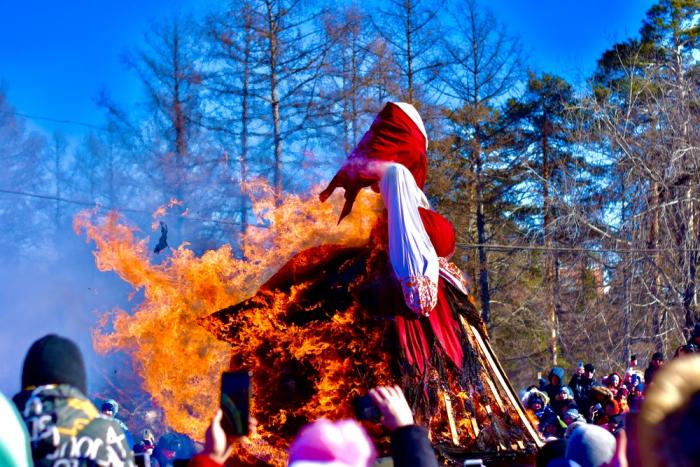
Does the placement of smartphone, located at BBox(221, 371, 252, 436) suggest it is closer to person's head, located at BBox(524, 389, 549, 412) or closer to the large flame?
the large flame

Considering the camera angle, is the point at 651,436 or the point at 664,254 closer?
the point at 651,436

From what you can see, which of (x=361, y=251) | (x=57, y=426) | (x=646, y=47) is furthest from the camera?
(x=646, y=47)

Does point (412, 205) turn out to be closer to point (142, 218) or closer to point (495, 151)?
point (142, 218)

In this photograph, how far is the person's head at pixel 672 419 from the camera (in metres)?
1.99

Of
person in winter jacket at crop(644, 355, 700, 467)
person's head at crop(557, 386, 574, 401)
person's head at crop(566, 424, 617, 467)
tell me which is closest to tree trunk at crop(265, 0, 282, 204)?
person's head at crop(557, 386, 574, 401)

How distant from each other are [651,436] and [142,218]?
2054 cm

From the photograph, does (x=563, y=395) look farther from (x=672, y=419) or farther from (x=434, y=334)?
(x=672, y=419)

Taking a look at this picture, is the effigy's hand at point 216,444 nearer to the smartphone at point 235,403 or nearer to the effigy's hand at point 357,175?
the smartphone at point 235,403

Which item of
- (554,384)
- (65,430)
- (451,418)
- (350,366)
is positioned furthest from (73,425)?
(554,384)

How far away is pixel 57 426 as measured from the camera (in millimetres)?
3184

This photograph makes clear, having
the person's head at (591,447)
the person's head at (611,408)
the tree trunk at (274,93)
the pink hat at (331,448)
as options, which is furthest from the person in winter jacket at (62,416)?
the tree trunk at (274,93)

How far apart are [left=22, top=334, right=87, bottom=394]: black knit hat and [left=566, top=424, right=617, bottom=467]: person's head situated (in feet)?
6.35

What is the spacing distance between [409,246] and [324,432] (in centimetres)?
488

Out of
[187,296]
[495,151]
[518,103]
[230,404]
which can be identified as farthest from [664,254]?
[230,404]
